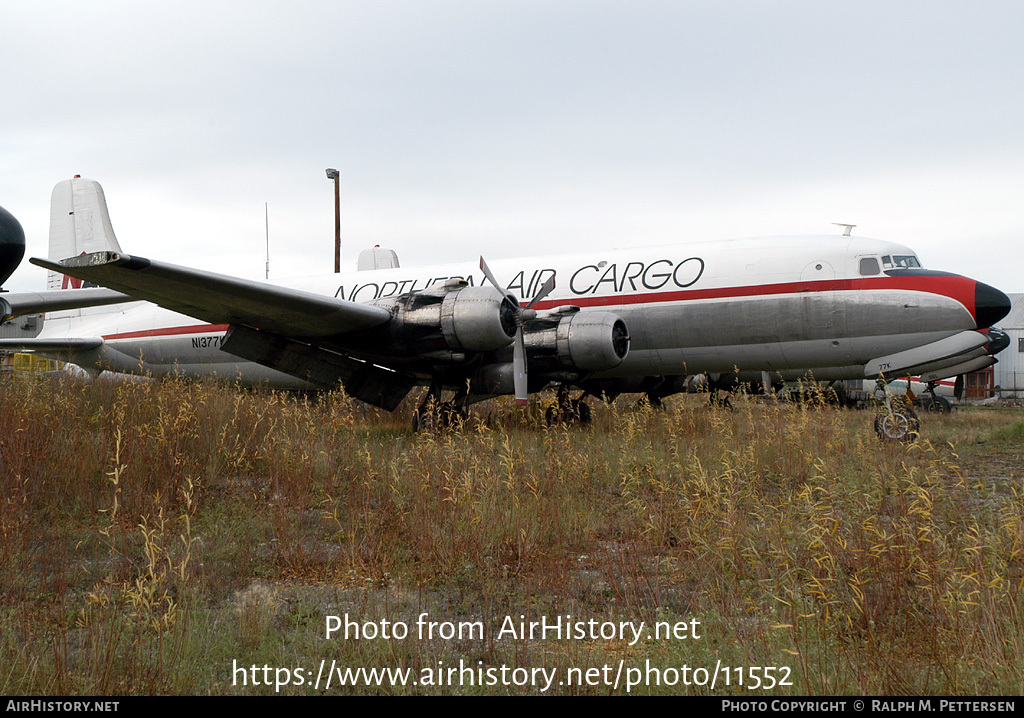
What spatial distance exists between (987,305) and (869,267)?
68.1 inches

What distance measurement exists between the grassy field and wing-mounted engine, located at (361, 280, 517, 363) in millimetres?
3130

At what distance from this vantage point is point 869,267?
10.9m

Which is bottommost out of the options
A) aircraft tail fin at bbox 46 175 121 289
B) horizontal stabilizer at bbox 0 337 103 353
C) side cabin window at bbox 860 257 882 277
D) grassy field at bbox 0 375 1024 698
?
grassy field at bbox 0 375 1024 698

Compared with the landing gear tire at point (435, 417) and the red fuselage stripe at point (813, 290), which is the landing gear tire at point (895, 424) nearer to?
the red fuselage stripe at point (813, 290)

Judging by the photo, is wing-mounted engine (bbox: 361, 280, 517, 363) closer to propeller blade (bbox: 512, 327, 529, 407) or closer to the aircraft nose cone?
propeller blade (bbox: 512, 327, 529, 407)

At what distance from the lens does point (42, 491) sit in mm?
5500

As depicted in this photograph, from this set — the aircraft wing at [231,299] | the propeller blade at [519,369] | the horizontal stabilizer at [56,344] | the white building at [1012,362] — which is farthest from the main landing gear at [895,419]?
the white building at [1012,362]

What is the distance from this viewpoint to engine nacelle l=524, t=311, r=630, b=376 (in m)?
10.4

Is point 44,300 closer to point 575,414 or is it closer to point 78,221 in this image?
point 575,414

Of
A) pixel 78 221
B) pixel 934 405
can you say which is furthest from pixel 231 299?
pixel 934 405

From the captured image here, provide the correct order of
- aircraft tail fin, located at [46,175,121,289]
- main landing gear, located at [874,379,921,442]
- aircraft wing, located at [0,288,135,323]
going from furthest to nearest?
aircraft tail fin, located at [46,175,121,289] → main landing gear, located at [874,379,921,442] → aircraft wing, located at [0,288,135,323]

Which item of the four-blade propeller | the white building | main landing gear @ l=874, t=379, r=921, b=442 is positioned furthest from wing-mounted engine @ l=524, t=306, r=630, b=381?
the white building

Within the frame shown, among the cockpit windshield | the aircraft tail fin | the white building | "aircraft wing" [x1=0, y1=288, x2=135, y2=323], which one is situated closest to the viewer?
"aircraft wing" [x1=0, y1=288, x2=135, y2=323]
